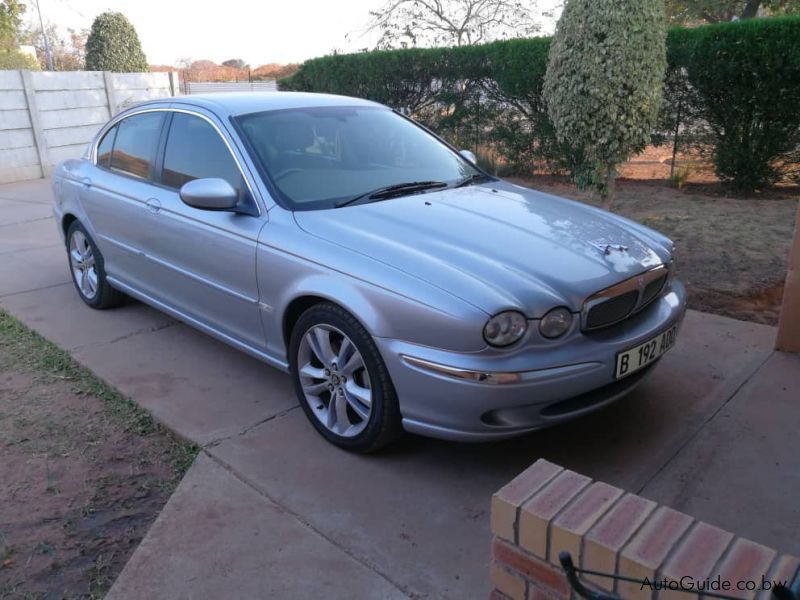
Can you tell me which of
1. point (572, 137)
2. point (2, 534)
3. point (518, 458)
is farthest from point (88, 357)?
point (572, 137)

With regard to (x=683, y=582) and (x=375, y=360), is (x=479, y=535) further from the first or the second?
(x=683, y=582)

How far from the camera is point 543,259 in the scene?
315 cm

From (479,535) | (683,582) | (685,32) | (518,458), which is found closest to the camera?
(683,582)

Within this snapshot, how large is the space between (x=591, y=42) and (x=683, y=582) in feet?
19.3

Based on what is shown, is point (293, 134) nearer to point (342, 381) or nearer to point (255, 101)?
point (255, 101)

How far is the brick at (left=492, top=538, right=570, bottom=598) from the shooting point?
5.34 ft

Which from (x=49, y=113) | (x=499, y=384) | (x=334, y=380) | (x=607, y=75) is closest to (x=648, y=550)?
(x=499, y=384)

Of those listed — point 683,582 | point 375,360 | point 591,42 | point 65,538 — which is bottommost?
point 65,538

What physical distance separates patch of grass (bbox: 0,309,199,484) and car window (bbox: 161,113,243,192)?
1.34 metres

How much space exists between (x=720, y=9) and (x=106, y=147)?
20.5 meters

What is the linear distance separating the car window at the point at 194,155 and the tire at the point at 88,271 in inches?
52.1

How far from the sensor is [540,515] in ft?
5.35

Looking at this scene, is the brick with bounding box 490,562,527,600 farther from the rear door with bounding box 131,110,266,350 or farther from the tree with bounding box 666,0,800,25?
the tree with bounding box 666,0,800,25

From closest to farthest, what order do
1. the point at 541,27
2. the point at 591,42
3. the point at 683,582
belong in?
the point at 683,582 → the point at 591,42 → the point at 541,27
